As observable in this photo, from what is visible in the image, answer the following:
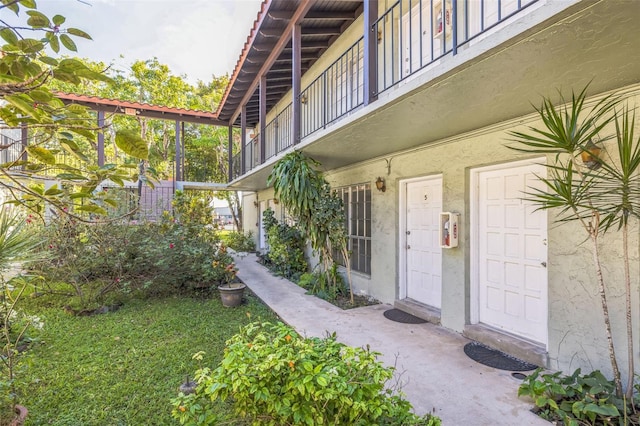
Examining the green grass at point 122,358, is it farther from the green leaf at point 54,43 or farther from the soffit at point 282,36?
the soffit at point 282,36

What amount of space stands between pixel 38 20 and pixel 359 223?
22.1ft

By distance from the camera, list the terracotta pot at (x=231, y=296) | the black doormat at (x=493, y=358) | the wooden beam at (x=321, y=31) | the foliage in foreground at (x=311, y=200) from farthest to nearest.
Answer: the wooden beam at (x=321, y=31), the terracotta pot at (x=231, y=296), the foliage in foreground at (x=311, y=200), the black doormat at (x=493, y=358)

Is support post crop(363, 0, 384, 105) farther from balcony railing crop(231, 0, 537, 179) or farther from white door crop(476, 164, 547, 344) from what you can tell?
white door crop(476, 164, 547, 344)

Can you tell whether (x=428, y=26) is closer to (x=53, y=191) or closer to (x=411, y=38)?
(x=411, y=38)

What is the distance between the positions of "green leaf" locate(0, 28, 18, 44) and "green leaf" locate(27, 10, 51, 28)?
0.08 m

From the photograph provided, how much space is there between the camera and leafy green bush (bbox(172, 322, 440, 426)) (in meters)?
1.97

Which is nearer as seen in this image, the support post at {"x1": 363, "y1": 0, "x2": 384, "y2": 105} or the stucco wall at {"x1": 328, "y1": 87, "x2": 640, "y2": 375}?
the stucco wall at {"x1": 328, "y1": 87, "x2": 640, "y2": 375}

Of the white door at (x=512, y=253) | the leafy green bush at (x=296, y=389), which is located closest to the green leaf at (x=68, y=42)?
the leafy green bush at (x=296, y=389)

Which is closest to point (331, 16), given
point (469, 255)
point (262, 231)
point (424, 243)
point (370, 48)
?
point (370, 48)

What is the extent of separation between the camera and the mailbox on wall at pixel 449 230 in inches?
193

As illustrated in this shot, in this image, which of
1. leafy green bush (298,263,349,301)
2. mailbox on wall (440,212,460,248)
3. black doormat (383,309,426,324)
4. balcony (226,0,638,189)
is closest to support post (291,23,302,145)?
balcony (226,0,638,189)

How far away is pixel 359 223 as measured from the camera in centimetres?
765

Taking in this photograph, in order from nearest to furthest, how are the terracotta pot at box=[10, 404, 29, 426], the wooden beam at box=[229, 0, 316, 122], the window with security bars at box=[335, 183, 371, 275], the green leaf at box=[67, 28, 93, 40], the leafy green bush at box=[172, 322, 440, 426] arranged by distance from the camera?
the green leaf at box=[67, 28, 93, 40] → the leafy green bush at box=[172, 322, 440, 426] → the terracotta pot at box=[10, 404, 29, 426] → the wooden beam at box=[229, 0, 316, 122] → the window with security bars at box=[335, 183, 371, 275]

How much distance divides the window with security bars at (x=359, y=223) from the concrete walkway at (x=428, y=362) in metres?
1.29
